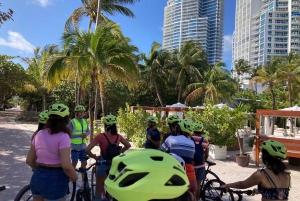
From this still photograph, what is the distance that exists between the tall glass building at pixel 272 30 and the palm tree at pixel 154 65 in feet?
282

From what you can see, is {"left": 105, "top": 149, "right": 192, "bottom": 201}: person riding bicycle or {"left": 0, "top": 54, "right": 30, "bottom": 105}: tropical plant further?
{"left": 0, "top": 54, "right": 30, "bottom": 105}: tropical plant

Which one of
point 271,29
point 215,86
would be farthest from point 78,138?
point 271,29

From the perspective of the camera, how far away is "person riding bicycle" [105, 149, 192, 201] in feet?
4.00

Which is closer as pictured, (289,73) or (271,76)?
(289,73)

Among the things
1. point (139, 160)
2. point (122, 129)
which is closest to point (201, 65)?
point (122, 129)

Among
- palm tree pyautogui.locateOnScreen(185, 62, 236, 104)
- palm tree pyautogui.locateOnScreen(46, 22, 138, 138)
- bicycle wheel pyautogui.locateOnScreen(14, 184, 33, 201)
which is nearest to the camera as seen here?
bicycle wheel pyautogui.locateOnScreen(14, 184, 33, 201)

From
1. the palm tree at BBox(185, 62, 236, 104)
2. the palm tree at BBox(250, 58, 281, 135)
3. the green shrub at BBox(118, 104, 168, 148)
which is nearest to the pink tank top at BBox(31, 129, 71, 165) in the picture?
the green shrub at BBox(118, 104, 168, 148)

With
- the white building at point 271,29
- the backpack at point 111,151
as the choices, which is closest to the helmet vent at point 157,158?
the backpack at point 111,151

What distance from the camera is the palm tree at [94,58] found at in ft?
30.3

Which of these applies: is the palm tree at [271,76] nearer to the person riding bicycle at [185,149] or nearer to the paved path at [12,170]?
the paved path at [12,170]

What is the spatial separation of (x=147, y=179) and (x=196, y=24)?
113 m

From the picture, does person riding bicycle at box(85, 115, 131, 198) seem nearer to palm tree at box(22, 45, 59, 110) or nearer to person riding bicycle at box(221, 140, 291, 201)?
person riding bicycle at box(221, 140, 291, 201)

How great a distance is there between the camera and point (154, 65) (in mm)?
28172

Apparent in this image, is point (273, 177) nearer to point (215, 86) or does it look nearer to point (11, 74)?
point (215, 86)
